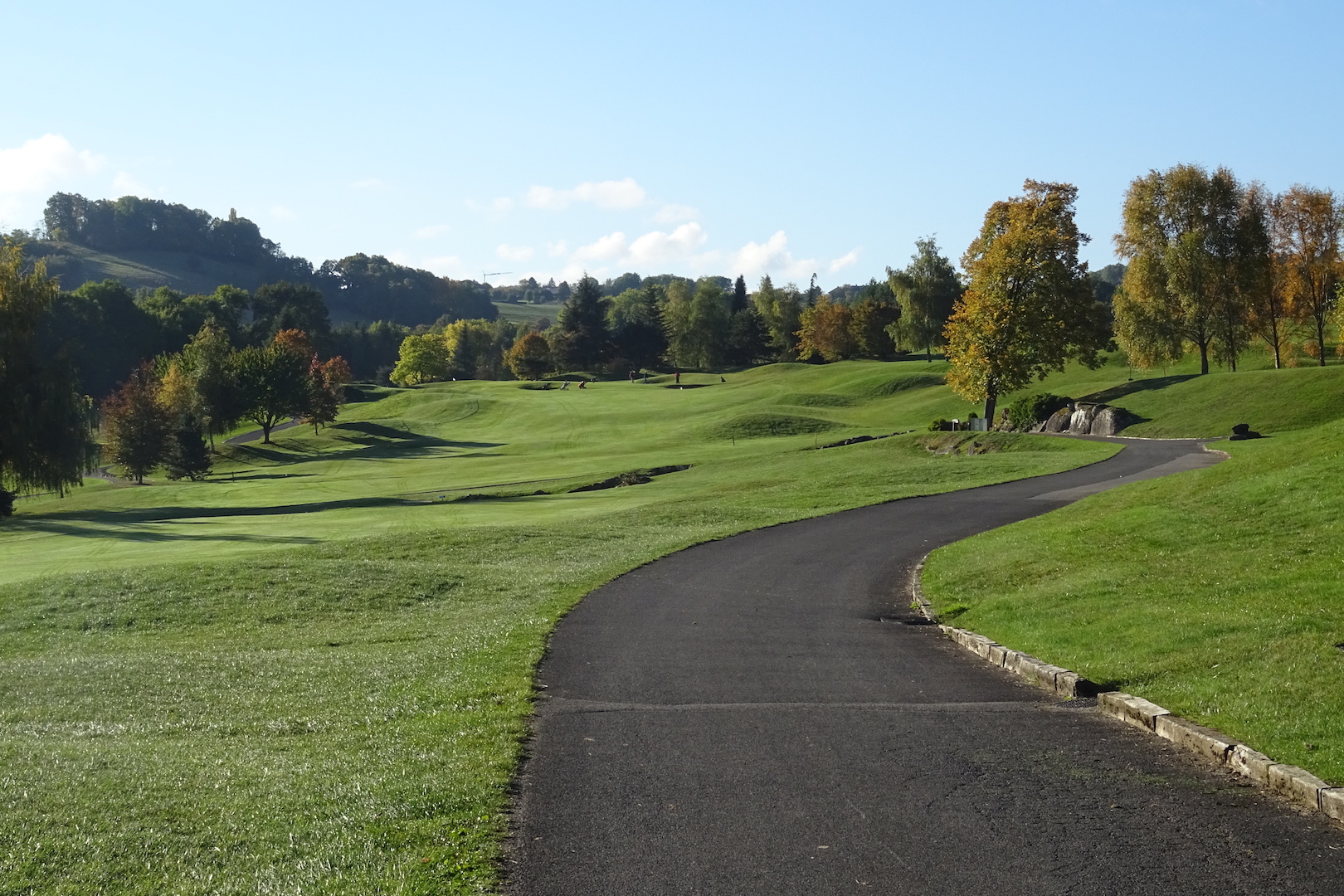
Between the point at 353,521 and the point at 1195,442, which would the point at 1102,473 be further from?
the point at 353,521

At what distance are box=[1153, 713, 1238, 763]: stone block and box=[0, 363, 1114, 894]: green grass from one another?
6.07m

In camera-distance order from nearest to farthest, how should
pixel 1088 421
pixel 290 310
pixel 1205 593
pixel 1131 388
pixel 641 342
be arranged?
pixel 1205 593 < pixel 1088 421 < pixel 1131 388 < pixel 641 342 < pixel 290 310

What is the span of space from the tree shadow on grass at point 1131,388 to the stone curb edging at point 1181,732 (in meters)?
51.5

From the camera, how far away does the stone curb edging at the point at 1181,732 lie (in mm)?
8266

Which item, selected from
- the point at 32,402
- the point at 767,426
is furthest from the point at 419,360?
the point at 32,402

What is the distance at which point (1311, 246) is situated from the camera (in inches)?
3041

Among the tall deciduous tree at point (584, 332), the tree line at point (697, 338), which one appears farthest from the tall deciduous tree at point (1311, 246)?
the tall deciduous tree at point (584, 332)

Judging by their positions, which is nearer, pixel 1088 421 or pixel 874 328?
pixel 1088 421

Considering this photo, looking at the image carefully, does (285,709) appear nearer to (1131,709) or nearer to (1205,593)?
(1131,709)

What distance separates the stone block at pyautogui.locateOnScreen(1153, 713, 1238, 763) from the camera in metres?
9.45

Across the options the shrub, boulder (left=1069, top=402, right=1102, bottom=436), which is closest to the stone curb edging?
boulder (left=1069, top=402, right=1102, bottom=436)

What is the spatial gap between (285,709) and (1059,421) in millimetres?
51873

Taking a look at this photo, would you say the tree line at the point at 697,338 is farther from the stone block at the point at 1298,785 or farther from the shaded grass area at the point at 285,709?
the stone block at the point at 1298,785

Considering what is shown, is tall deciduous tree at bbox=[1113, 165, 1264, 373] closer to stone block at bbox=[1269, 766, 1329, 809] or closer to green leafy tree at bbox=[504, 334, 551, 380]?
stone block at bbox=[1269, 766, 1329, 809]
